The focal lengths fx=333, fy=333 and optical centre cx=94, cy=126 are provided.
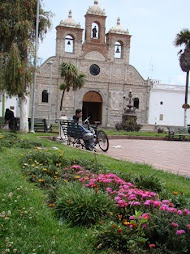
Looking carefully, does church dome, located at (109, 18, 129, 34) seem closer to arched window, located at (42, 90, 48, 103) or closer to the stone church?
the stone church

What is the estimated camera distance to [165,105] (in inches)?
1716

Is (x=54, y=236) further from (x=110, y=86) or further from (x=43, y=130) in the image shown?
(x=110, y=86)

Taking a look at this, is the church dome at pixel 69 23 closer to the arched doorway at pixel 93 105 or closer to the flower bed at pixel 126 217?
the arched doorway at pixel 93 105

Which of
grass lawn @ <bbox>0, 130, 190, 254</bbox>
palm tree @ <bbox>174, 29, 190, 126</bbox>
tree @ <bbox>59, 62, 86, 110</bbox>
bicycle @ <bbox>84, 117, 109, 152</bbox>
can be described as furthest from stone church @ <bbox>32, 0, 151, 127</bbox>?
grass lawn @ <bbox>0, 130, 190, 254</bbox>

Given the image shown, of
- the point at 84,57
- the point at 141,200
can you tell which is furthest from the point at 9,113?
the point at 84,57

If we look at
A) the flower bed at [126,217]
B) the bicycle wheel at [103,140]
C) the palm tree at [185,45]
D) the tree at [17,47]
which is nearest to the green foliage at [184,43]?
the palm tree at [185,45]

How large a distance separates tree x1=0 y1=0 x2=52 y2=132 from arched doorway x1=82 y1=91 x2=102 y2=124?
2352 centimetres

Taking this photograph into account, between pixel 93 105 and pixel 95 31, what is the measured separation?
9.55 metres

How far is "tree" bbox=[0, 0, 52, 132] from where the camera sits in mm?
15742

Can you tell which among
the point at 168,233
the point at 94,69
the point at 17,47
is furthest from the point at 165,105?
the point at 168,233

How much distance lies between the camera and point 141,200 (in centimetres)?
345

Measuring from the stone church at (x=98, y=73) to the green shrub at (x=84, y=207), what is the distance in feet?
119

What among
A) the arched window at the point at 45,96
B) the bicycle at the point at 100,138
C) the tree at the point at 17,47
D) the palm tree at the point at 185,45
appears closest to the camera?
the bicycle at the point at 100,138

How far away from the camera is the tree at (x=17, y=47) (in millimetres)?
15742
